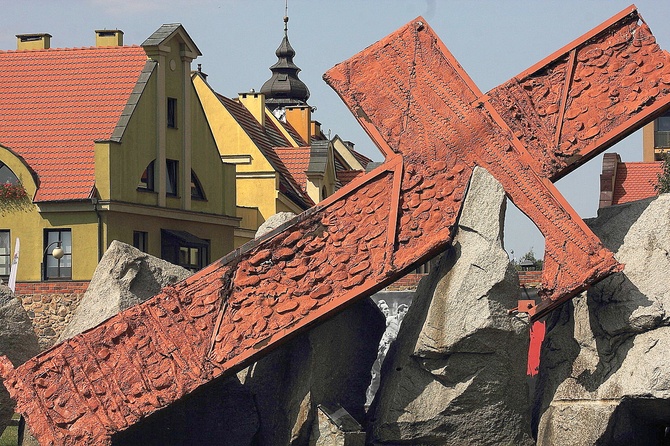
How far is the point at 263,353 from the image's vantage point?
43.9 ft

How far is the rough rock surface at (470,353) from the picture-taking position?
513 inches

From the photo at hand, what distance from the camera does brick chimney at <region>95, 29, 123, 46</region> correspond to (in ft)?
114

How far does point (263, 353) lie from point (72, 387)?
1913 millimetres

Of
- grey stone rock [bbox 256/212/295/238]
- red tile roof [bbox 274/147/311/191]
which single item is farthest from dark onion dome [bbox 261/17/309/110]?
grey stone rock [bbox 256/212/295/238]

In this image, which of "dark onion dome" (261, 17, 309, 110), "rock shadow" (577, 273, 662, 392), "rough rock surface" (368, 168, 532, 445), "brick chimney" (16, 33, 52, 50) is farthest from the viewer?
"dark onion dome" (261, 17, 309, 110)

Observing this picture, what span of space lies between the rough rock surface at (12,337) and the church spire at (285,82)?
4778cm

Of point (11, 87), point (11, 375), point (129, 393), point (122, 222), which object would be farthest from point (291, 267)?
point (11, 87)

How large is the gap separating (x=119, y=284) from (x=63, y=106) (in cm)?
1856

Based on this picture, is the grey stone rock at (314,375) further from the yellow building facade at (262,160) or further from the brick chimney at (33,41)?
the brick chimney at (33,41)

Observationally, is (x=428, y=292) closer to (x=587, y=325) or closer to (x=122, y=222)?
(x=587, y=325)

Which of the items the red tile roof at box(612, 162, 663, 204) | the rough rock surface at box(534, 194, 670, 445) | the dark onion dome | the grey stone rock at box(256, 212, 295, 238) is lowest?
the rough rock surface at box(534, 194, 670, 445)

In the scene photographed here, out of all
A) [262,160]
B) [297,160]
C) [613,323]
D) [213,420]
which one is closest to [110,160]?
[262,160]

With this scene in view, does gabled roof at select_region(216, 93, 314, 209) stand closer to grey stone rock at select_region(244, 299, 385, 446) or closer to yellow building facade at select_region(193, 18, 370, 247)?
yellow building facade at select_region(193, 18, 370, 247)

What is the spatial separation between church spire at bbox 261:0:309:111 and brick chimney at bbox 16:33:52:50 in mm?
27255
